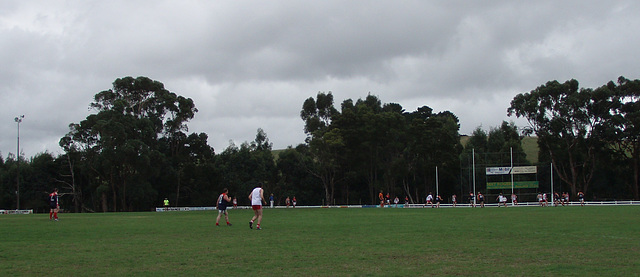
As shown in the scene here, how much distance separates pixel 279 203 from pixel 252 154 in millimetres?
8273

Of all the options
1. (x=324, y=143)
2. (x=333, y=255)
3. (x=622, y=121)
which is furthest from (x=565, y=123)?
(x=333, y=255)

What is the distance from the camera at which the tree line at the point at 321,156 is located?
71000 millimetres

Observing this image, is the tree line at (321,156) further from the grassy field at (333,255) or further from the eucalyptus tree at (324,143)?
the grassy field at (333,255)

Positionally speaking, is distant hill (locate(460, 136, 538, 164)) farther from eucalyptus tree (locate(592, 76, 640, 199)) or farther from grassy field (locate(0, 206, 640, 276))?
grassy field (locate(0, 206, 640, 276))

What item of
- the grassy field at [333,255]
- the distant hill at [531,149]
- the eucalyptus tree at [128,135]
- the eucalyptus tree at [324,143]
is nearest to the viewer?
the grassy field at [333,255]

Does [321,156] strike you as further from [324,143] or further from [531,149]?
[531,149]

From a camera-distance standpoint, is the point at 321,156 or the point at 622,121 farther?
the point at 321,156

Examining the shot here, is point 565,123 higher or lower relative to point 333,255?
higher

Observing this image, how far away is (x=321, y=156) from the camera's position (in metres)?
79.4

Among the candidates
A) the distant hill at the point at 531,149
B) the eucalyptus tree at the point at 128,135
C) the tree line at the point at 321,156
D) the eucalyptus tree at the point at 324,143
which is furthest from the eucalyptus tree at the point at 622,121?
the eucalyptus tree at the point at 128,135

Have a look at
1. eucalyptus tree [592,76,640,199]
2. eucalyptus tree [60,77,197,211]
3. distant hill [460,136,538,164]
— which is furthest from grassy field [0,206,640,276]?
distant hill [460,136,538,164]

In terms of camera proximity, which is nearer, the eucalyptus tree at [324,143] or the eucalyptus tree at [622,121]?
the eucalyptus tree at [622,121]

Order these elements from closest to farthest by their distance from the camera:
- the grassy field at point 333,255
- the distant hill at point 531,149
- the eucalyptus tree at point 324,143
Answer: the grassy field at point 333,255 < the eucalyptus tree at point 324,143 < the distant hill at point 531,149

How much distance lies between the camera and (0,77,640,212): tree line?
233 ft
